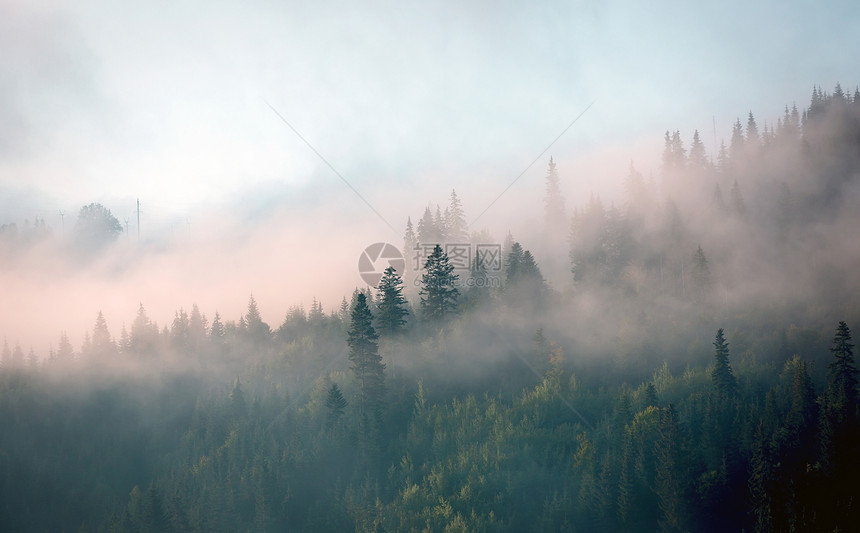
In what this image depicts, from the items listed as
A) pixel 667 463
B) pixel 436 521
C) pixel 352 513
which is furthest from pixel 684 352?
pixel 352 513

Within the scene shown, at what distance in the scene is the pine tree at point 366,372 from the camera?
282 ft

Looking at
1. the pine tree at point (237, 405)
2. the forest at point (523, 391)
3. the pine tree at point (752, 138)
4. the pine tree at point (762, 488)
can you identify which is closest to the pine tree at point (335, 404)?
the forest at point (523, 391)

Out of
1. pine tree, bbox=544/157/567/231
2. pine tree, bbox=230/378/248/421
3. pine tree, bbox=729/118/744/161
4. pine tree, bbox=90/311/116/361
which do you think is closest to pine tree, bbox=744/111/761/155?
pine tree, bbox=729/118/744/161

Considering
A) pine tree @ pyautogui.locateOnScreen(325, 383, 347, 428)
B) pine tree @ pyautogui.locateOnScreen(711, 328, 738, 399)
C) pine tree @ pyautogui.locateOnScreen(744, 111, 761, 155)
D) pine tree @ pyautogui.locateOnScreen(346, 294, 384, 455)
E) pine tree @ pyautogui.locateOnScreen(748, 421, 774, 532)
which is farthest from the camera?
pine tree @ pyautogui.locateOnScreen(744, 111, 761, 155)

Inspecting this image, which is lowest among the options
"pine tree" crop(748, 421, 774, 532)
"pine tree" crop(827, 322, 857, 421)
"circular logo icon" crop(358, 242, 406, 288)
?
"pine tree" crop(748, 421, 774, 532)

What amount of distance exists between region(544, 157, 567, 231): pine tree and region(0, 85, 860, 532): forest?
572 mm

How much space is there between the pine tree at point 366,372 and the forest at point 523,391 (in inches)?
15.7

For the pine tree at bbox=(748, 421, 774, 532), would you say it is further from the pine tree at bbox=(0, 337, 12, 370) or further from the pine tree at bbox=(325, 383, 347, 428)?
the pine tree at bbox=(0, 337, 12, 370)

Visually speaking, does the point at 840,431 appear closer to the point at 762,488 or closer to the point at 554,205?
the point at 762,488

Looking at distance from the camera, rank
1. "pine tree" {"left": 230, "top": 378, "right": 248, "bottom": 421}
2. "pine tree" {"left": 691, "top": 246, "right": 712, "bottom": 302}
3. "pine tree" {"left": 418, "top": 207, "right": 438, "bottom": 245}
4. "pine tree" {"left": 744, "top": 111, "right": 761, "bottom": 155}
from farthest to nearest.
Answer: "pine tree" {"left": 744, "top": 111, "right": 761, "bottom": 155} → "pine tree" {"left": 418, "top": 207, "right": 438, "bottom": 245} → "pine tree" {"left": 691, "top": 246, "right": 712, "bottom": 302} → "pine tree" {"left": 230, "top": 378, "right": 248, "bottom": 421}

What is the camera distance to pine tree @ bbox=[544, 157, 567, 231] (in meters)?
145

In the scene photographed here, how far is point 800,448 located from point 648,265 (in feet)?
195

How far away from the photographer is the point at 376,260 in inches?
5979

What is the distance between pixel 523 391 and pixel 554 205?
65711mm
